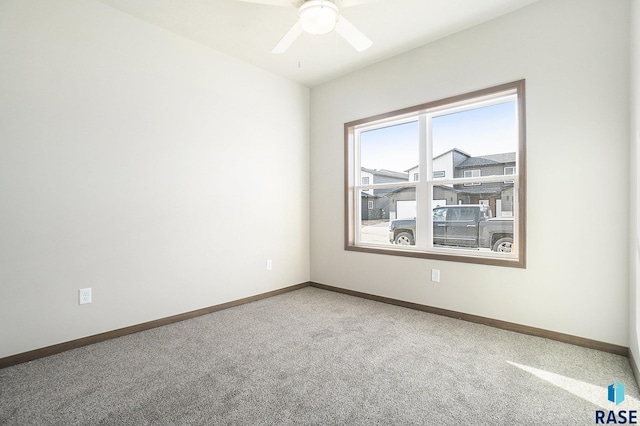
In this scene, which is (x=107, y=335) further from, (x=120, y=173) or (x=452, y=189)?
(x=452, y=189)

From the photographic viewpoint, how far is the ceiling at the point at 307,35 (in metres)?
2.63

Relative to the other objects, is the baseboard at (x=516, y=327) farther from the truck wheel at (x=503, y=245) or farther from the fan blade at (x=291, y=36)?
the fan blade at (x=291, y=36)

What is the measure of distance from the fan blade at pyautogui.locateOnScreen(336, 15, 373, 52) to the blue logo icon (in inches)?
109

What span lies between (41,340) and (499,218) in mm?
3951

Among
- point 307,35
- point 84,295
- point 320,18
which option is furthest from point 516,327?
point 84,295

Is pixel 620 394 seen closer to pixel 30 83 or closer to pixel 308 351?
pixel 308 351

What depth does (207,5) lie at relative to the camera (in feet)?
8.61

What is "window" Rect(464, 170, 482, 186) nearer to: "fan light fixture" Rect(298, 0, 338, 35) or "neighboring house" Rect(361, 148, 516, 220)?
"neighboring house" Rect(361, 148, 516, 220)

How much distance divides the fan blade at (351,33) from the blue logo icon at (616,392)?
2756 millimetres

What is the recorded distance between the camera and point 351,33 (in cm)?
234

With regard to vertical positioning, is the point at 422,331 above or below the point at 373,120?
below

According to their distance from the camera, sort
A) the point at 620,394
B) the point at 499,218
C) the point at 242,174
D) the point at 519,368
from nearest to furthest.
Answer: the point at 620,394, the point at 519,368, the point at 499,218, the point at 242,174

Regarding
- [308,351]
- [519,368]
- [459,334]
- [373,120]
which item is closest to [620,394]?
[519,368]

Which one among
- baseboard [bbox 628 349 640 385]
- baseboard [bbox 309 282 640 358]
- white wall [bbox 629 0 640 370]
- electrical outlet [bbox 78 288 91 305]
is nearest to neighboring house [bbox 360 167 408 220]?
baseboard [bbox 309 282 640 358]
